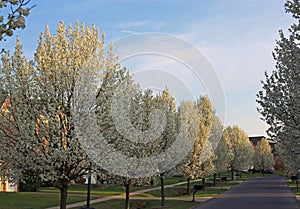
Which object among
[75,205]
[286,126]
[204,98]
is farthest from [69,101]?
[204,98]

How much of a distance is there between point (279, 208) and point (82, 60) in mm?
16254

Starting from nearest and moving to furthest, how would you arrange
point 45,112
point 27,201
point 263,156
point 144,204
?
point 45,112 < point 27,201 < point 144,204 < point 263,156

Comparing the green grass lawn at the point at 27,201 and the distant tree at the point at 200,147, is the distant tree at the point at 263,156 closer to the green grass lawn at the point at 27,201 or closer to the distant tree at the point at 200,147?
the distant tree at the point at 200,147

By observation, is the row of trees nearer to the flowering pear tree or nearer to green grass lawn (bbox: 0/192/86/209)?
the flowering pear tree

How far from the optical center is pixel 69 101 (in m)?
14.1

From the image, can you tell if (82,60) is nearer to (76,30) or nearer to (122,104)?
(76,30)

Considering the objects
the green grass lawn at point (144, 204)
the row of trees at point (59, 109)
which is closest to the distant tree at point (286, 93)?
the row of trees at point (59, 109)

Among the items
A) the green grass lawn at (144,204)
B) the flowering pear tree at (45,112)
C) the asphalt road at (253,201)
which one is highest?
the flowering pear tree at (45,112)

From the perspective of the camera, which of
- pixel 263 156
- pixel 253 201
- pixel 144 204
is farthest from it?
pixel 263 156

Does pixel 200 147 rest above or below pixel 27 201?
above

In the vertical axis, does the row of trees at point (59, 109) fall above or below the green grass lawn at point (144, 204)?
above

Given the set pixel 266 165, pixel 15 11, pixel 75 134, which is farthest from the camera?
pixel 266 165

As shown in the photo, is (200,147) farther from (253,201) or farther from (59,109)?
(59,109)

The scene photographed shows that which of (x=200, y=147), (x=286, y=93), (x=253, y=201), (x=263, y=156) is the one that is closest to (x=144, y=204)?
(x=253, y=201)
